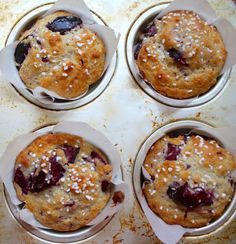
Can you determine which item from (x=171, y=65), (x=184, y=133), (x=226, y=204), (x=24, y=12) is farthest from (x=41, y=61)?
(x=226, y=204)

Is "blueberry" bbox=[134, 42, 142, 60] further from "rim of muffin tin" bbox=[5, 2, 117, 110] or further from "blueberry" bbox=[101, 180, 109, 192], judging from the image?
"blueberry" bbox=[101, 180, 109, 192]

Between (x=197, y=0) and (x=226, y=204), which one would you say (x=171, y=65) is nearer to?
(x=197, y=0)

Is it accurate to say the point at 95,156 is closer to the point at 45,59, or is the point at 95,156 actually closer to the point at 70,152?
the point at 70,152

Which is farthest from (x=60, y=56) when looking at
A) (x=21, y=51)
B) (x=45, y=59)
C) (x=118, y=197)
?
(x=118, y=197)

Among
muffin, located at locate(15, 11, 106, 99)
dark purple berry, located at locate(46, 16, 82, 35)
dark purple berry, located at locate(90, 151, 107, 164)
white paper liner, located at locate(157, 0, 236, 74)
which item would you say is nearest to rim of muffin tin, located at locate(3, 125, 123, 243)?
dark purple berry, located at locate(90, 151, 107, 164)

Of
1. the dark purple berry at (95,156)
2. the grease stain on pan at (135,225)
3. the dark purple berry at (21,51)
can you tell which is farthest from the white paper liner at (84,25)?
the grease stain on pan at (135,225)

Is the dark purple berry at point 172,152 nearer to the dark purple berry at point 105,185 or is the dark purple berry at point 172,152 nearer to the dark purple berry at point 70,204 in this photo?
the dark purple berry at point 105,185
